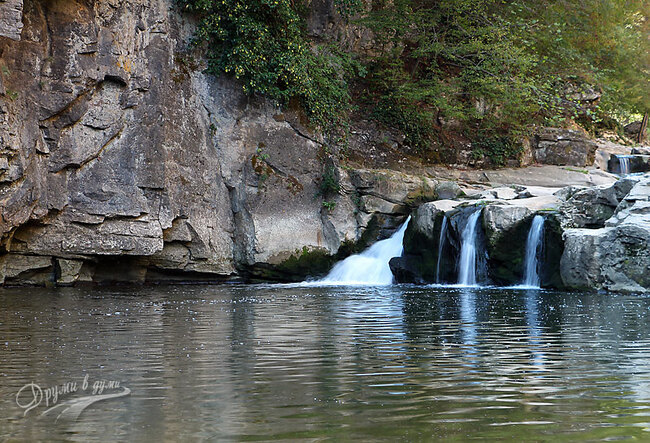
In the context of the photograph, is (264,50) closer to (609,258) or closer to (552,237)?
(552,237)

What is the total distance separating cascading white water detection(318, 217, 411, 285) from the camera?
21.3 metres

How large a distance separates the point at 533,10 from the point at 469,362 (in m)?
24.1

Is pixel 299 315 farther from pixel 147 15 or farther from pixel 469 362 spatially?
pixel 147 15

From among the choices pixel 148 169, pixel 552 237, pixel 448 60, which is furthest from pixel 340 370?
pixel 448 60

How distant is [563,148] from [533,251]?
1186 centimetres

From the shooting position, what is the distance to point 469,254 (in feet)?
63.3

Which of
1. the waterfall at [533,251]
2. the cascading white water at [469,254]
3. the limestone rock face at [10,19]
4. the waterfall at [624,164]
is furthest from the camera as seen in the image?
the waterfall at [624,164]

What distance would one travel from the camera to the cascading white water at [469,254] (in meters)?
19.2

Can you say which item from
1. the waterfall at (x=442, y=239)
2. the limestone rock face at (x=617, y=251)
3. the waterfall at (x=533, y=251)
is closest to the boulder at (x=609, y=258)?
the limestone rock face at (x=617, y=251)

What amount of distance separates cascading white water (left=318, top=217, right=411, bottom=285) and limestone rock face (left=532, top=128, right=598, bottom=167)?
943 centimetres

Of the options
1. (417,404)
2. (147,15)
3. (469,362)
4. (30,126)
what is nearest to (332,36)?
(147,15)

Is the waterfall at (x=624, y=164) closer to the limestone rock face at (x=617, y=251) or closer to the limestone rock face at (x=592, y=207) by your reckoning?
the limestone rock face at (x=592, y=207)

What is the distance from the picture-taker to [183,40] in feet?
70.7

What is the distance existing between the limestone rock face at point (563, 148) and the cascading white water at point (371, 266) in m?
9.43
